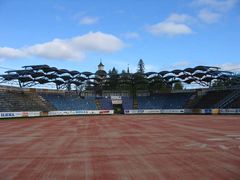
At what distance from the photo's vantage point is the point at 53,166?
14039 mm

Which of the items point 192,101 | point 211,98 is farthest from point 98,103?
point 211,98

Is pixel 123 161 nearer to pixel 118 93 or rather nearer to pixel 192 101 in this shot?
pixel 192 101

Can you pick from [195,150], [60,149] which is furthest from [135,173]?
[60,149]

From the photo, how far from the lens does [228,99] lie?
81.2 metres

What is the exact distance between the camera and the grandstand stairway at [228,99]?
260ft

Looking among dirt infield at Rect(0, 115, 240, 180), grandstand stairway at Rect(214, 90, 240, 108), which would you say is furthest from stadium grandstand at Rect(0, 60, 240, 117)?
dirt infield at Rect(0, 115, 240, 180)

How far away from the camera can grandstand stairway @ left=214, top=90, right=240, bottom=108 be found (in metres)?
79.4

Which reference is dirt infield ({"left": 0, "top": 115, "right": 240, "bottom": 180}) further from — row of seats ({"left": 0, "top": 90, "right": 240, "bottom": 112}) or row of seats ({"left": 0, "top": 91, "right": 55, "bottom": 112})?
row of seats ({"left": 0, "top": 90, "right": 240, "bottom": 112})

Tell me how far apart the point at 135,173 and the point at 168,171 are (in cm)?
131

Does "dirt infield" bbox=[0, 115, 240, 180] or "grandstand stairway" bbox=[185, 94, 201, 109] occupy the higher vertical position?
"grandstand stairway" bbox=[185, 94, 201, 109]

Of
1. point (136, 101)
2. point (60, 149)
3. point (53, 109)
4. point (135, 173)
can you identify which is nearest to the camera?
point (135, 173)

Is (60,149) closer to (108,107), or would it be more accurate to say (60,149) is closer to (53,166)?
(53,166)

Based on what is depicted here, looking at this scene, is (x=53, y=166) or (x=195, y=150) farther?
(x=195, y=150)

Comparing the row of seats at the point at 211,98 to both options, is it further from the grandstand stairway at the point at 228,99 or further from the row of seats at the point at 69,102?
the row of seats at the point at 69,102
